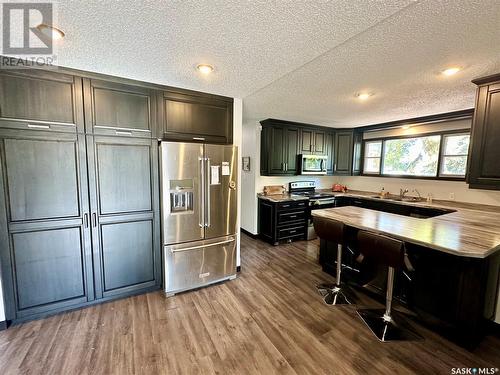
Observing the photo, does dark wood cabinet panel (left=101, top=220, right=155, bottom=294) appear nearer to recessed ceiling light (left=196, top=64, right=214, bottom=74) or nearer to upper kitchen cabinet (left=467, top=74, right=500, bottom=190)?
recessed ceiling light (left=196, top=64, right=214, bottom=74)

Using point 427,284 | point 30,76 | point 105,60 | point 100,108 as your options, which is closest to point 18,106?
point 30,76

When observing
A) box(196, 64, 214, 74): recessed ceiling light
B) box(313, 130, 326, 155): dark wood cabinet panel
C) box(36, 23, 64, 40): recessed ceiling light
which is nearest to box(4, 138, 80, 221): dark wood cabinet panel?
box(36, 23, 64, 40): recessed ceiling light

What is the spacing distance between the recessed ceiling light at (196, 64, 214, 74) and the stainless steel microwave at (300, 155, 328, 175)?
305cm

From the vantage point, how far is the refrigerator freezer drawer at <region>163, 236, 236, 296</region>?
8.40 feet

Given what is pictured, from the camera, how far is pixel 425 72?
2098 mm

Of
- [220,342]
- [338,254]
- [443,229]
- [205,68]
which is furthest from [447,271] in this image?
[205,68]

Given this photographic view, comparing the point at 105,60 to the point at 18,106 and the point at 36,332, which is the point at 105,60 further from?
the point at 36,332

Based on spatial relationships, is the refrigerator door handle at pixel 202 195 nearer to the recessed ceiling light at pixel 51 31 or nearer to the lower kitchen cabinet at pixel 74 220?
the lower kitchen cabinet at pixel 74 220

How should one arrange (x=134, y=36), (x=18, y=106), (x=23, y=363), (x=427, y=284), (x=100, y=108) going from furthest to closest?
(x=100, y=108) → (x=427, y=284) → (x=18, y=106) → (x=23, y=363) → (x=134, y=36)

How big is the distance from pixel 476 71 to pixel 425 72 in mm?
467

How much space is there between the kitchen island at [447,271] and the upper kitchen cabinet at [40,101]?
10.1ft

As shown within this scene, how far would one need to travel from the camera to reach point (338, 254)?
2.50 meters

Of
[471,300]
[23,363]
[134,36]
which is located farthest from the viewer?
[471,300]

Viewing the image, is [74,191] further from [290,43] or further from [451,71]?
[451,71]
